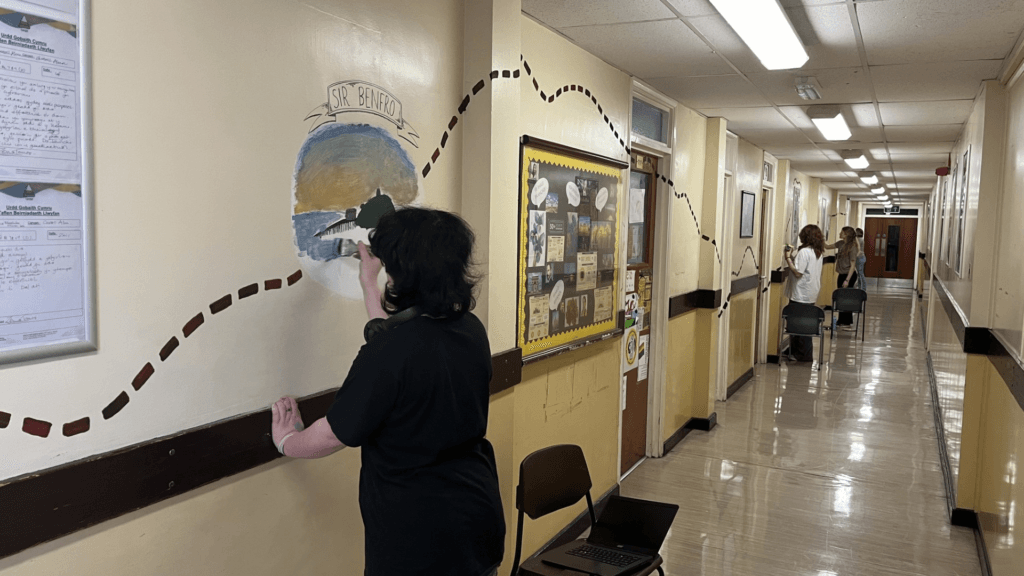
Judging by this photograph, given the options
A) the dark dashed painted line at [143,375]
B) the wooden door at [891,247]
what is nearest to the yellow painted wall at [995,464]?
the dark dashed painted line at [143,375]

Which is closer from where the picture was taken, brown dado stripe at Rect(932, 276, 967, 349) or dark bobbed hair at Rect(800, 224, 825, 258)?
brown dado stripe at Rect(932, 276, 967, 349)

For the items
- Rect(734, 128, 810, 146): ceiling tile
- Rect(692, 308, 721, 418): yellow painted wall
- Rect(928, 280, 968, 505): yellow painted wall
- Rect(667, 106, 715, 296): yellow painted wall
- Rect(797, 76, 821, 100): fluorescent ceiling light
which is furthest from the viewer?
Rect(734, 128, 810, 146): ceiling tile

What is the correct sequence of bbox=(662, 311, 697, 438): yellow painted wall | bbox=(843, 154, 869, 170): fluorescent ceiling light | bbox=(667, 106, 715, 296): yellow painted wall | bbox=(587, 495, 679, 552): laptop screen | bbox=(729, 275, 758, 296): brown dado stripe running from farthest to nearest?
bbox=(843, 154, 869, 170): fluorescent ceiling light < bbox=(729, 275, 758, 296): brown dado stripe < bbox=(662, 311, 697, 438): yellow painted wall < bbox=(667, 106, 715, 296): yellow painted wall < bbox=(587, 495, 679, 552): laptop screen

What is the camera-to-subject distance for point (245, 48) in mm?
1845

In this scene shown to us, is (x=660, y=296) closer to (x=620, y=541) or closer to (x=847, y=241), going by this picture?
(x=620, y=541)

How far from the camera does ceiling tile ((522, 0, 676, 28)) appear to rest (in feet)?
10.0

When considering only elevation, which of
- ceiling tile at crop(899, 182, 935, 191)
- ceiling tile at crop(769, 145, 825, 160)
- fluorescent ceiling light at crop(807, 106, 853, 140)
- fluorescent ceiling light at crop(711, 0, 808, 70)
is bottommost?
fluorescent ceiling light at crop(711, 0, 808, 70)

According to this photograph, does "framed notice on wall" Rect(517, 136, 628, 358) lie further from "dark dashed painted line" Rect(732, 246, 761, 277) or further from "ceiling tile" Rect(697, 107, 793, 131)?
"dark dashed painted line" Rect(732, 246, 761, 277)

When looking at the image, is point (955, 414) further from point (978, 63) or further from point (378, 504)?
point (378, 504)

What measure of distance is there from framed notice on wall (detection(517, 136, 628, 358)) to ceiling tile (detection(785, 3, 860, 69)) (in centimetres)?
113

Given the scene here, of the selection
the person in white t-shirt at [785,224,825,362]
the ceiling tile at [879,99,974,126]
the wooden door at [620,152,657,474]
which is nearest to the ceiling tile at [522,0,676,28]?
the wooden door at [620,152,657,474]

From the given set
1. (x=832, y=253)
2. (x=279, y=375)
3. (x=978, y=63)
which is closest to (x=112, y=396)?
(x=279, y=375)

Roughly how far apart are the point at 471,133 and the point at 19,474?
1.87m

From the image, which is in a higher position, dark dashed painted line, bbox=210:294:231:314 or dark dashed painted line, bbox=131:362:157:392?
dark dashed painted line, bbox=210:294:231:314
